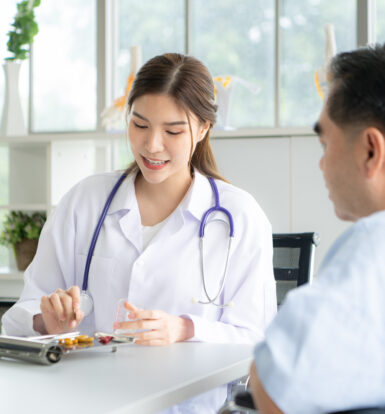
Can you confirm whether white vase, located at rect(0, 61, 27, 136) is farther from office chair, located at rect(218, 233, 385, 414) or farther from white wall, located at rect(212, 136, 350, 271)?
office chair, located at rect(218, 233, 385, 414)

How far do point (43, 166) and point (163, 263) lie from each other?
2710 mm

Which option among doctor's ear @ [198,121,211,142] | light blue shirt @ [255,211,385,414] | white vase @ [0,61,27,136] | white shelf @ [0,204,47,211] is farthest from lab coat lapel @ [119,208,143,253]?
white vase @ [0,61,27,136]

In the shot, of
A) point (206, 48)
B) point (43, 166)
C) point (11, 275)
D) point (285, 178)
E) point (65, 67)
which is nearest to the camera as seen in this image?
point (285, 178)

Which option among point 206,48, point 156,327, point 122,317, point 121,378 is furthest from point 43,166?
point 121,378

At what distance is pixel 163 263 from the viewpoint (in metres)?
1.65

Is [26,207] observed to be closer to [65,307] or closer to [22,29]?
[22,29]

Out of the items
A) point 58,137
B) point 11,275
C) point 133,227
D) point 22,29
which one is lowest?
point 11,275

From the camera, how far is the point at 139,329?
53.1 inches

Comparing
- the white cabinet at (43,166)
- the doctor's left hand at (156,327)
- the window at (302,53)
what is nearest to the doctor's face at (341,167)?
the doctor's left hand at (156,327)

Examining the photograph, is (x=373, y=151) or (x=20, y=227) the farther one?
(x=20, y=227)

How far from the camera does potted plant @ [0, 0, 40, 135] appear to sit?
3.93 m

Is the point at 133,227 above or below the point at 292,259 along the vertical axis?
above

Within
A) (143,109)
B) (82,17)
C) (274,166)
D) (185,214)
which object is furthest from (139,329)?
(82,17)

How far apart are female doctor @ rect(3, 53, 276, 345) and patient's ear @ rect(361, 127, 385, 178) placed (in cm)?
79
